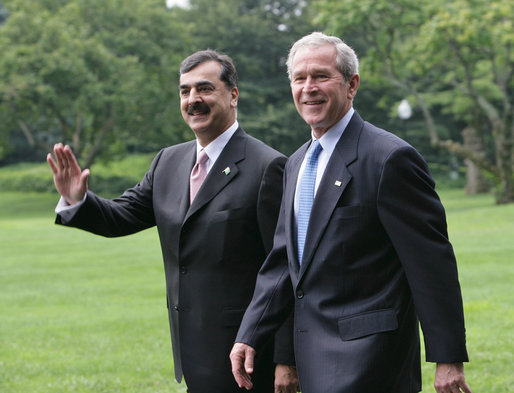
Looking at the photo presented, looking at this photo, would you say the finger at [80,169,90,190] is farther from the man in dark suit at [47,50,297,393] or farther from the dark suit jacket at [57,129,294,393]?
the dark suit jacket at [57,129,294,393]

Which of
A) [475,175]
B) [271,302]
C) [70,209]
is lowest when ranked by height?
[475,175]

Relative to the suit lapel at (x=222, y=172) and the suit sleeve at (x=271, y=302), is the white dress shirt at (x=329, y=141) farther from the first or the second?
the suit lapel at (x=222, y=172)

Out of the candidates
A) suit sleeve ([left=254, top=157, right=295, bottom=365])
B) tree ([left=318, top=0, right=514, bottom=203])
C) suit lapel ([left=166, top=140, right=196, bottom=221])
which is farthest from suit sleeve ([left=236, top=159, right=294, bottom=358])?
tree ([left=318, top=0, right=514, bottom=203])

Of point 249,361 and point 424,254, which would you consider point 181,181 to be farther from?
point 424,254

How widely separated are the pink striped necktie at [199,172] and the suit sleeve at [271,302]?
0.69 meters

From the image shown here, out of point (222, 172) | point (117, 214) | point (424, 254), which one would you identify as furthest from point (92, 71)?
point (424, 254)

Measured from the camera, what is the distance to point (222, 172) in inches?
164

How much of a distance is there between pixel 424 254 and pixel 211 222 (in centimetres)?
122

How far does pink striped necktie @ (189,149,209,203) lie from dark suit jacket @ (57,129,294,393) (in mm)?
43

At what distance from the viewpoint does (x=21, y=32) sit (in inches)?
1608

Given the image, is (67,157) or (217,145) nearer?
(67,157)

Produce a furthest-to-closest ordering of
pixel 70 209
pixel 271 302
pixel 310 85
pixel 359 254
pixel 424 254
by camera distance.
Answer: pixel 70 209 < pixel 271 302 < pixel 310 85 < pixel 359 254 < pixel 424 254

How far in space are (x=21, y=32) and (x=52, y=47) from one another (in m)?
1.82

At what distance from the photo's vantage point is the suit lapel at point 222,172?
4.09 meters
